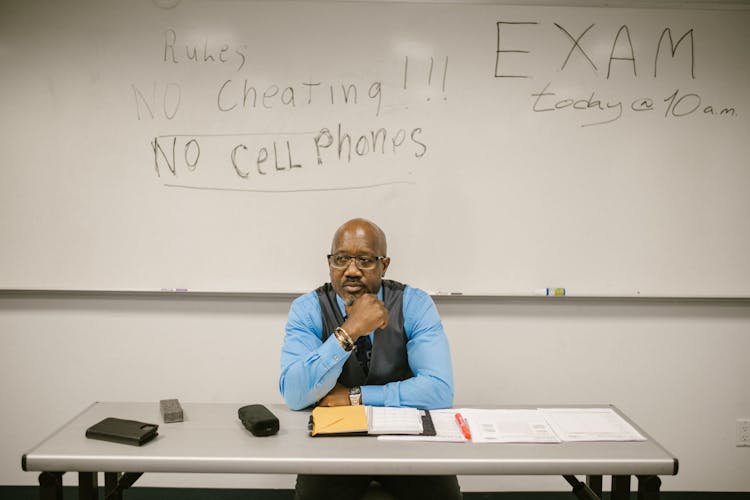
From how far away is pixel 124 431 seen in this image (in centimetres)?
132

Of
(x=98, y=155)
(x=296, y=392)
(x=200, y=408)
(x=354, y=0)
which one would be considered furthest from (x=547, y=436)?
(x=98, y=155)

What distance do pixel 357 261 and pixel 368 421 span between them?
2.02ft

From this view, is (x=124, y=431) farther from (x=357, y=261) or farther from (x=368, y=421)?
(x=357, y=261)

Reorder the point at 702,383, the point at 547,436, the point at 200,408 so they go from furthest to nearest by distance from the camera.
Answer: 1. the point at 702,383
2. the point at 200,408
3. the point at 547,436

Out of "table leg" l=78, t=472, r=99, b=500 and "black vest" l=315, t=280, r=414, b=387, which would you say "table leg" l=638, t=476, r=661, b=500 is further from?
"table leg" l=78, t=472, r=99, b=500

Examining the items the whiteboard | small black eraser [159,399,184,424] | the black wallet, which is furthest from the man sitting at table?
the whiteboard

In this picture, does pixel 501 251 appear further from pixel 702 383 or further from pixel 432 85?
pixel 702 383

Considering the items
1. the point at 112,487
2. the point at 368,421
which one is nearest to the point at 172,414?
the point at 112,487

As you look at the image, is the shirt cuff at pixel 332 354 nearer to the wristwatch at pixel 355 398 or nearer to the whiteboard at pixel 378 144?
the wristwatch at pixel 355 398

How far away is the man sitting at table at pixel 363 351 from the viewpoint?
5.12 feet

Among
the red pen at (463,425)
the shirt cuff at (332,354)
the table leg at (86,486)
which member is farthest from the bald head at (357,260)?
the table leg at (86,486)

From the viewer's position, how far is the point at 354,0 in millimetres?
2305

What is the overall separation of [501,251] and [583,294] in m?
0.45

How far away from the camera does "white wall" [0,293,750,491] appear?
95.5 inches
